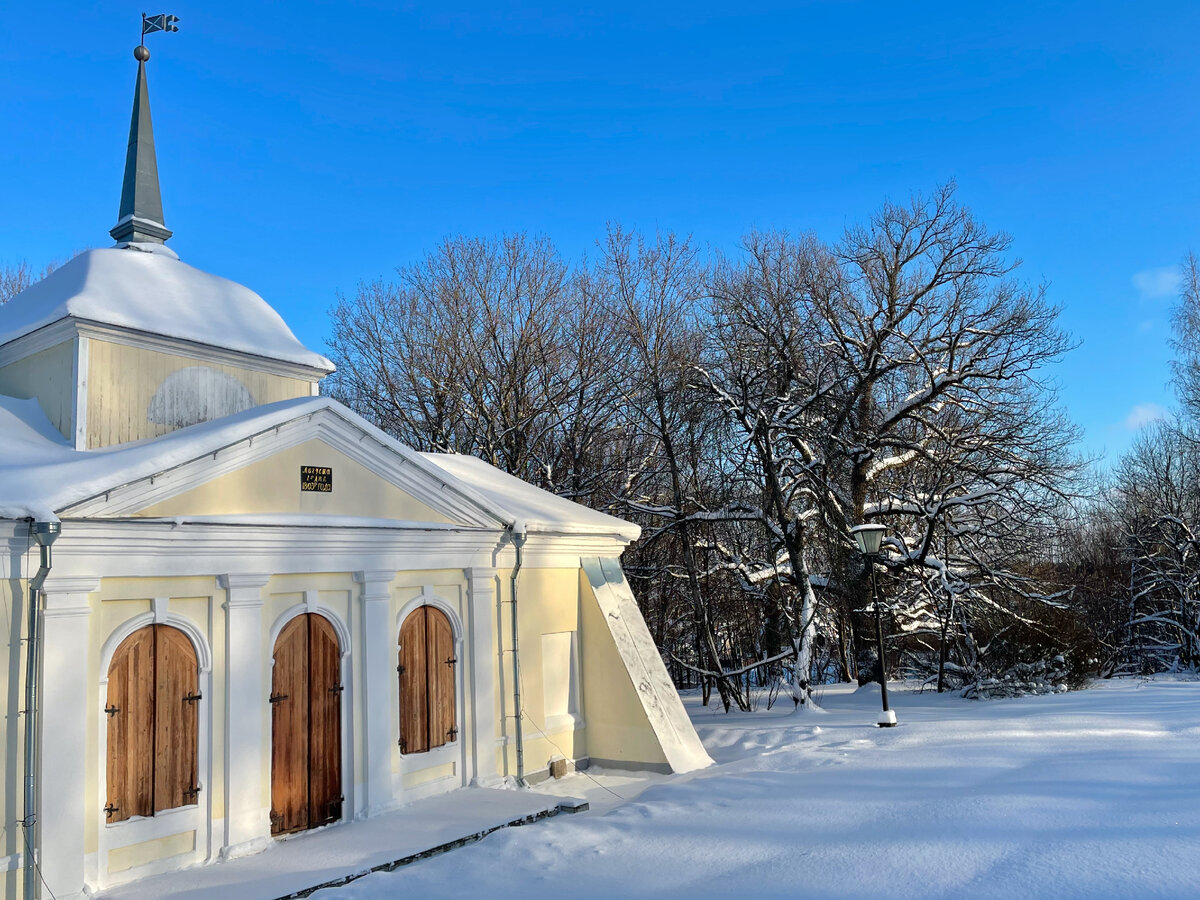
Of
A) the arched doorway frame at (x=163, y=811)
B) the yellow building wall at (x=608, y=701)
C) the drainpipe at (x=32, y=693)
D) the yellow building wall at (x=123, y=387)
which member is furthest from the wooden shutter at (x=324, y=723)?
the yellow building wall at (x=608, y=701)

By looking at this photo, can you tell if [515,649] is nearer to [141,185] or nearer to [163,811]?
[163,811]

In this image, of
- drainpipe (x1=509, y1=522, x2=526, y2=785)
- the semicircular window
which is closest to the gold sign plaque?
the semicircular window

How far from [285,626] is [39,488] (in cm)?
274

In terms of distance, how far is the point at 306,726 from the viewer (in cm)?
886

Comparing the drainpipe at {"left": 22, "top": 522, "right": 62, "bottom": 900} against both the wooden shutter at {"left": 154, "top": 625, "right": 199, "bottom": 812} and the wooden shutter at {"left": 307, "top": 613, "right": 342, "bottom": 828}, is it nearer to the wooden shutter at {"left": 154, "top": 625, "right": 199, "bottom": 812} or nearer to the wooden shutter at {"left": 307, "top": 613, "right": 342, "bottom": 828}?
the wooden shutter at {"left": 154, "top": 625, "right": 199, "bottom": 812}

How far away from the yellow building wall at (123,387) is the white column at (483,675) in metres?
4.21

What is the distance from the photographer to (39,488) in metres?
6.93

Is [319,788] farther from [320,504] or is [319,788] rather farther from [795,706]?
[795,706]

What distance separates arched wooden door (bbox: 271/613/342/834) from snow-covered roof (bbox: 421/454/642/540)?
2.97 metres

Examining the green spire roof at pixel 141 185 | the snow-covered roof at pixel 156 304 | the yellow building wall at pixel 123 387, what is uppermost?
the green spire roof at pixel 141 185

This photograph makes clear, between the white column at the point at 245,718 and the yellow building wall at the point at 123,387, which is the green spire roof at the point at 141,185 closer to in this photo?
the yellow building wall at the point at 123,387

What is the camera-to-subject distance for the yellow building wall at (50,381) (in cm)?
915

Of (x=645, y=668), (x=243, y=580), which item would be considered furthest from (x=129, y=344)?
(x=645, y=668)

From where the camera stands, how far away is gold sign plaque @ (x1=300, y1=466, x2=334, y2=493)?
9000mm
